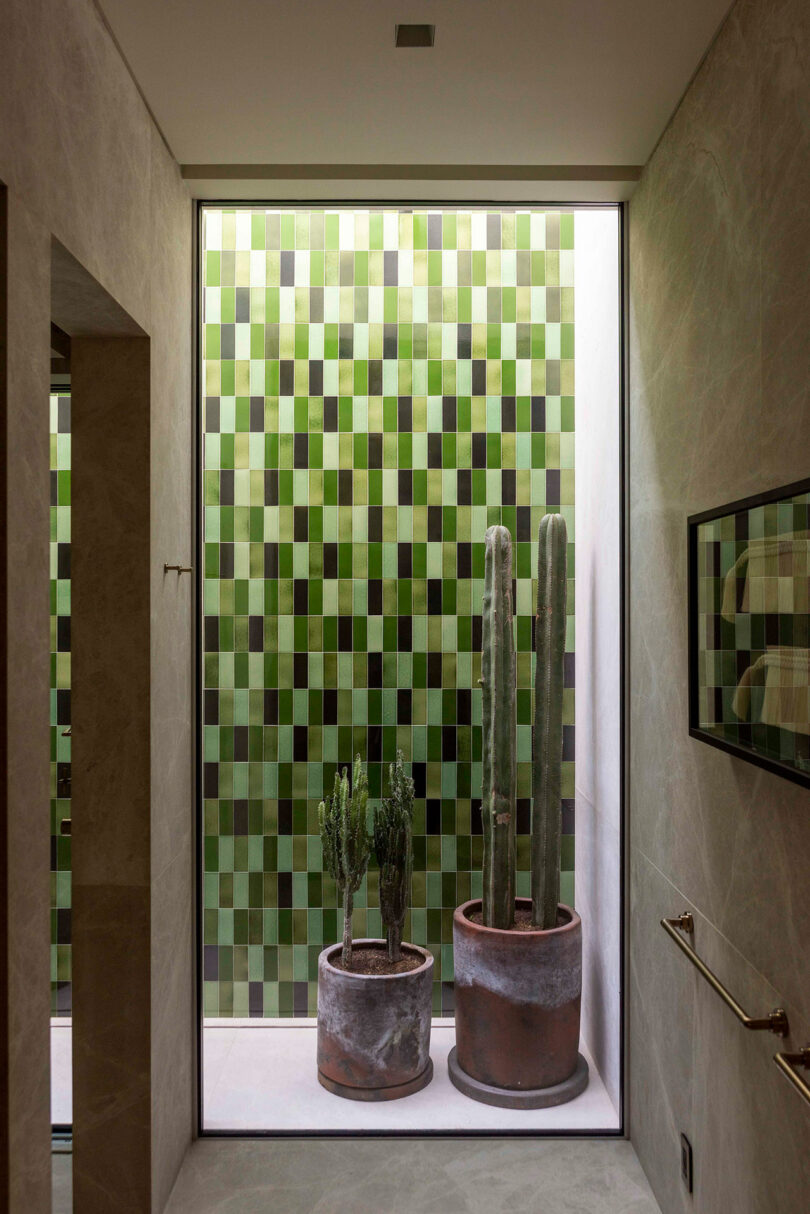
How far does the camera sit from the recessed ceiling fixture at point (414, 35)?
1598mm

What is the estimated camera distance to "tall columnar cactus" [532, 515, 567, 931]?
245cm

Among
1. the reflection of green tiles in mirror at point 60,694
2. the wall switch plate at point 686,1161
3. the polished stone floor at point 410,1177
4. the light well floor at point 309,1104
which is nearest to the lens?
the wall switch plate at point 686,1161

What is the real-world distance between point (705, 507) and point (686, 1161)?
126 centimetres

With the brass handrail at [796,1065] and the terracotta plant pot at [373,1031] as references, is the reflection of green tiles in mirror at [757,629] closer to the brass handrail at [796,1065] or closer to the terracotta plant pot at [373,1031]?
the brass handrail at [796,1065]

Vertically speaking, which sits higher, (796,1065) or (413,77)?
(413,77)

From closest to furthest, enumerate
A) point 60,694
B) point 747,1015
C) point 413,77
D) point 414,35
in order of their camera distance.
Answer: point 747,1015 → point 414,35 → point 413,77 → point 60,694

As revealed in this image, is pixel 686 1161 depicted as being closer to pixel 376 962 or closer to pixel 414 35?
pixel 376 962

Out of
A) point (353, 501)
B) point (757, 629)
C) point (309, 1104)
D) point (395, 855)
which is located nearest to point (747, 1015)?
point (757, 629)

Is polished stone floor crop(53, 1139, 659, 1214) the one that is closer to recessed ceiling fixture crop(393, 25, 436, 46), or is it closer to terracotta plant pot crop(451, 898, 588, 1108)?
terracotta plant pot crop(451, 898, 588, 1108)

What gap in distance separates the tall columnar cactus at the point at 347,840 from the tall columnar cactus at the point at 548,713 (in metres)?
0.46

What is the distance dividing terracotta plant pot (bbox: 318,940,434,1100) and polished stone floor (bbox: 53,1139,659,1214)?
148mm

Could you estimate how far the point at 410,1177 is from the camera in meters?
2.14

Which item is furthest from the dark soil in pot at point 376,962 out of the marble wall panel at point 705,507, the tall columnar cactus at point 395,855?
the marble wall panel at point 705,507

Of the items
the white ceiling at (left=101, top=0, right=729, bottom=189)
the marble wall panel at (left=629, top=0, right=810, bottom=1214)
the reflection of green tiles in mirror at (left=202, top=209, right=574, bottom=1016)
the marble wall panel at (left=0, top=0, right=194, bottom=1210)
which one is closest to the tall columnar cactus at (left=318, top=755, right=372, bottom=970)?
the reflection of green tiles in mirror at (left=202, top=209, right=574, bottom=1016)
